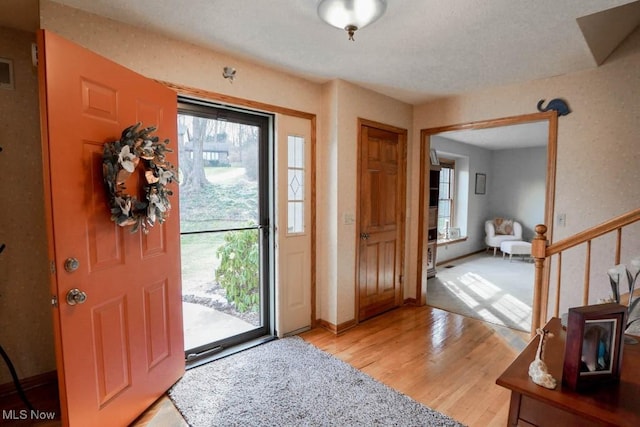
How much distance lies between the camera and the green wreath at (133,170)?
155 centimetres

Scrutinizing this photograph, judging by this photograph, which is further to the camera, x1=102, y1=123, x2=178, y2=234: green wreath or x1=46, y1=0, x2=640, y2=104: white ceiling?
x1=46, y1=0, x2=640, y2=104: white ceiling

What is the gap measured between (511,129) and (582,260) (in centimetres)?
310

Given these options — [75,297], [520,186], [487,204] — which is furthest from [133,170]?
[520,186]

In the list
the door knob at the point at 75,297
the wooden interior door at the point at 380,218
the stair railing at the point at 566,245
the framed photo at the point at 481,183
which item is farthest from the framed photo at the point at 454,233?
the door knob at the point at 75,297

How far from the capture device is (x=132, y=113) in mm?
1762

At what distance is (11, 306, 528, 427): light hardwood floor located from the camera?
6.41 ft

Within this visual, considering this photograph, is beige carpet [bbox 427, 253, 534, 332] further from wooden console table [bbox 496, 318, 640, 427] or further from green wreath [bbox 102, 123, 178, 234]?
green wreath [bbox 102, 123, 178, 234]

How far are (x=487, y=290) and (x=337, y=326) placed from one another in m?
2.66

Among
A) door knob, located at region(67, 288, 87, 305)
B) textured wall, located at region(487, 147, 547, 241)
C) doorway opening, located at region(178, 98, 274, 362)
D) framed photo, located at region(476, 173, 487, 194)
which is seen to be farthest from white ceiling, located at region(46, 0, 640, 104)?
textured wall, located at region(487, 147, 547, 241)

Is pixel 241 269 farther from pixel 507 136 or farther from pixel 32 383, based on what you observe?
pixel 507 136

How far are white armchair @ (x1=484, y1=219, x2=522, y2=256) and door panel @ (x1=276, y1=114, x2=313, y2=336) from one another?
5473 millimetres

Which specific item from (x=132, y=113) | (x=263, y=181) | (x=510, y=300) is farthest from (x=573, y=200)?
(x=132, y=113)

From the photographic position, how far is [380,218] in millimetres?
3467

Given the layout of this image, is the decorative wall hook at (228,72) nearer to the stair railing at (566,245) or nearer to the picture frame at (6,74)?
the picture frame at (6,74)
